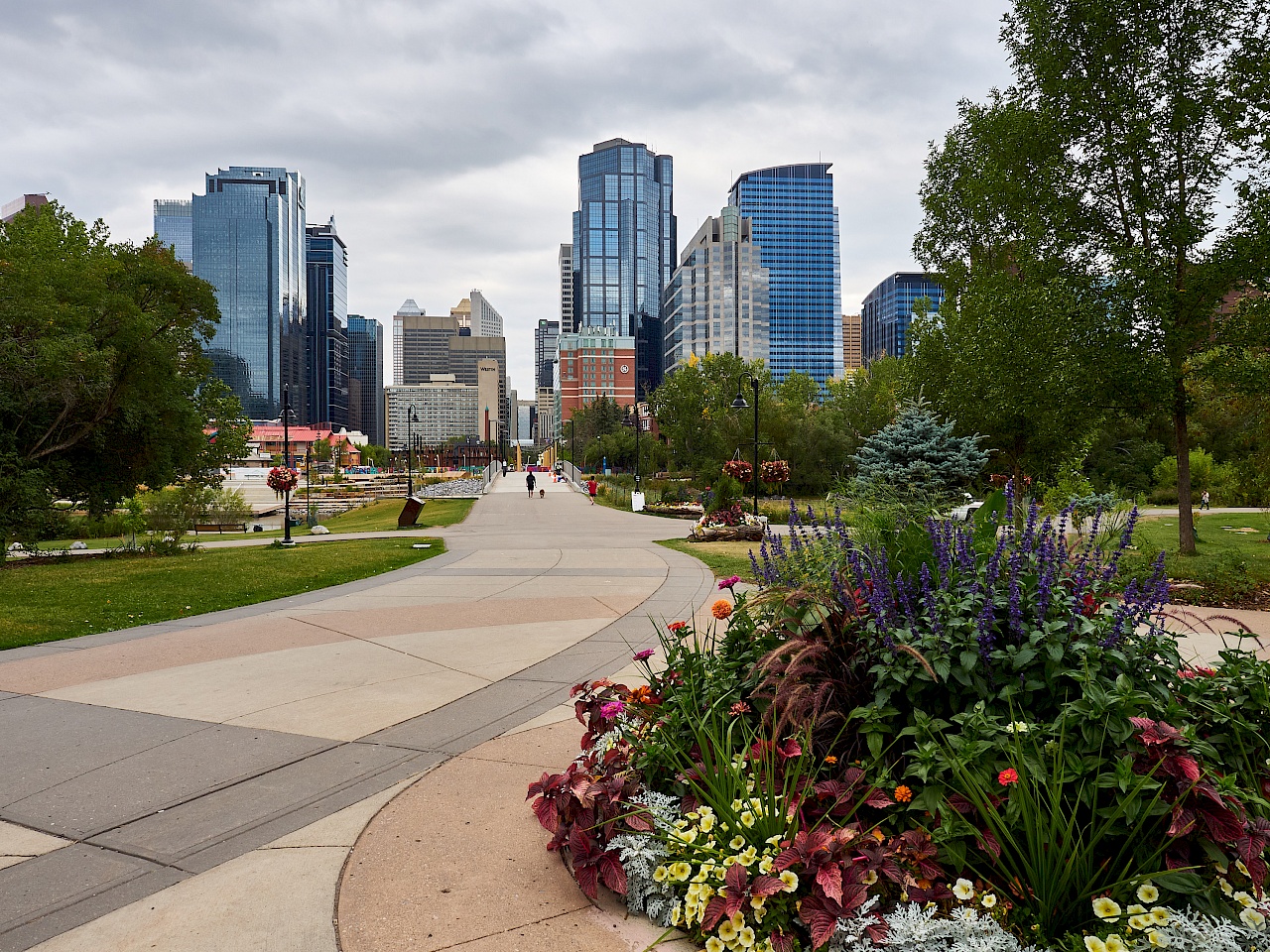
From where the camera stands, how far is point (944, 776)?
9.86 feet

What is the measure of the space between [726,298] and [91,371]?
181 metres

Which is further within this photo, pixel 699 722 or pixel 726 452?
pixel 726 452

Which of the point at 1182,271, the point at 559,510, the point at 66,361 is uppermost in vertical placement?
the point at 1182,271

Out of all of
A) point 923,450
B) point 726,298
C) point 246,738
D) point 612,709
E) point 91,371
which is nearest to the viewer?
point 612,709

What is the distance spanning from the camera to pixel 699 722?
136 inches

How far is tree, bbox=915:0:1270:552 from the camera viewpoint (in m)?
12.6

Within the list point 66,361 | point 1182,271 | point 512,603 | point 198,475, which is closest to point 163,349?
point 66,361

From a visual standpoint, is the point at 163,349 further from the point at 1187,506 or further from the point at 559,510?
the point at 1187,506

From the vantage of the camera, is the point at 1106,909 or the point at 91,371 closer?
the point at 1106,909

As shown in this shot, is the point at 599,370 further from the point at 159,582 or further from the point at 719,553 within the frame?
the point at 159,582

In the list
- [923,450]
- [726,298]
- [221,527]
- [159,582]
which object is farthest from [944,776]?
[726,298]

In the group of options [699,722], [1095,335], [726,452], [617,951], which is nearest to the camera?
[617,951]

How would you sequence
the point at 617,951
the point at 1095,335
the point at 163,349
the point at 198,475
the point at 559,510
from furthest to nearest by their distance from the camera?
1. the point at 559,510
2. the point at 198,475
3. the point at 163,349
4. the point at 1095,335
5. the point at 617,951

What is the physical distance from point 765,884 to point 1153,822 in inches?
56.2
